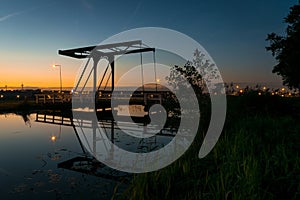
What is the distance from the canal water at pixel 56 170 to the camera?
4.95 metres

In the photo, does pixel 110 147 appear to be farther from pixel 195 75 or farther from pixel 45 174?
pixel 195 75

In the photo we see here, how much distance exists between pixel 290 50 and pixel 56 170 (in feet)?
67.6

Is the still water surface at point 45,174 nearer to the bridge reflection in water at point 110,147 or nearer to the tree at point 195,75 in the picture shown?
the bridge reflection in water at point 110,147

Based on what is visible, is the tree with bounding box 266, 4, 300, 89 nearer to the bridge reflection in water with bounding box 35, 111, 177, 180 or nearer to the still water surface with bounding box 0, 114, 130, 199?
the bridge reflection in water with bounding box 35, 111, 177, 180

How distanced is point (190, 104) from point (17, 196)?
5747mm

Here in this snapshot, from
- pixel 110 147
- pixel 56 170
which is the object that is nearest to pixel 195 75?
pixel 110 147

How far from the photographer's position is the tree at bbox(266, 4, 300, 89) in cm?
1838

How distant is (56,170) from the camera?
249 inches

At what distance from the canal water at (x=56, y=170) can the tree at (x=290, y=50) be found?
14439mm

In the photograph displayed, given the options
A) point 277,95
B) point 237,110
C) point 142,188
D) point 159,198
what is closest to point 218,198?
point 159,198

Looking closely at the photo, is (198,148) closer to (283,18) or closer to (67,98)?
(283,18)

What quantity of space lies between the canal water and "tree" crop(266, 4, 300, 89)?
14439 millimetres

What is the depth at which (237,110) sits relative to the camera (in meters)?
10.2

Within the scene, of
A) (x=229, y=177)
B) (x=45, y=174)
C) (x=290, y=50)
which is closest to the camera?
(x=229, y=177)
